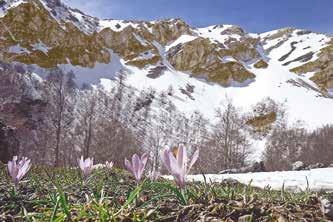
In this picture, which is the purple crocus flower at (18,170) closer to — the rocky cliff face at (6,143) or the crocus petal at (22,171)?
the crocus petal at (22,171)

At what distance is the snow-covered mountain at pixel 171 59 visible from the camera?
98250mm

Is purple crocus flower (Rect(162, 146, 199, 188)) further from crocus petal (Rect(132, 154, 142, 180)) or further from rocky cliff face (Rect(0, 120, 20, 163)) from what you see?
rocky cliff face (Rect(0, 120, 20, 163))

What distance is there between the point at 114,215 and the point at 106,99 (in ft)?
280

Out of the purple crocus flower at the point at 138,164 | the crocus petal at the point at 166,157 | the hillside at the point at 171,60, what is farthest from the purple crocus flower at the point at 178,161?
the hillside at the point at 171,60

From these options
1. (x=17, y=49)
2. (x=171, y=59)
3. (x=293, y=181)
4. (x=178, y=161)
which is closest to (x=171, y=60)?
(x=171, y=59)

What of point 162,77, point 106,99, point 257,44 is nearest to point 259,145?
point 106,99

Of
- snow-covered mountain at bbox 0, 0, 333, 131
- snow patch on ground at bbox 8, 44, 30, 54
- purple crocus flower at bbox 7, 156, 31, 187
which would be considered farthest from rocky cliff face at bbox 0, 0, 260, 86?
purple crocus flower at bbox 7, 156, 31, 187

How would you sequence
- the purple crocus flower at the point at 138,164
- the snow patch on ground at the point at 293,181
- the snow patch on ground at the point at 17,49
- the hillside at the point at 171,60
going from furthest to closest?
the hillside at the point at 171,60 < the snow patch on ground at the point at 17,49 < the snow patch on ground at the point at 293,181 < the purple crocus flower at the point at 138,164

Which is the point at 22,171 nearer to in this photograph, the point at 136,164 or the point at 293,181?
the point at 136,164

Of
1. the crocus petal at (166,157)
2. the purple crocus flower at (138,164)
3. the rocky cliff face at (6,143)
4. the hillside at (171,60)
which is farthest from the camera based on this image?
the hillside at (171,60)

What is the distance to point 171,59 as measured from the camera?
12800 cm

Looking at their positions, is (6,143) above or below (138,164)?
above

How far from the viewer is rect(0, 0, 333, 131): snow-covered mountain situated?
9825cm

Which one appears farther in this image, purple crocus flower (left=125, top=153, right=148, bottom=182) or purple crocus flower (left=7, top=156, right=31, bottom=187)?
purple crocus flower (left=7, top=156, right=31, bottom=187)
